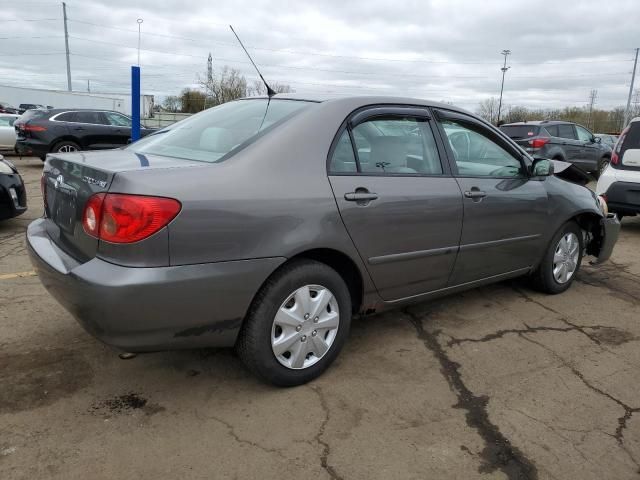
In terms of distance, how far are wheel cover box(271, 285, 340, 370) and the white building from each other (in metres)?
34.3

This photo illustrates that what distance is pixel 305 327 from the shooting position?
2781mm

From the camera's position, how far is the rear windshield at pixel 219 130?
2850 mm

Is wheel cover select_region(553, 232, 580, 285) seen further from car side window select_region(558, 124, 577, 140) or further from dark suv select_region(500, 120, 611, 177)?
car side window select_region(558, 124, 577, 140)

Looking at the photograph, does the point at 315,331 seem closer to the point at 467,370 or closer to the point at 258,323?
the point at 258,323

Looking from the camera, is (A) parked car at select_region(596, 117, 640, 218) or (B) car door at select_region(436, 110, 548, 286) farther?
(A) parked car at select_region(596, 117, 640, 218)

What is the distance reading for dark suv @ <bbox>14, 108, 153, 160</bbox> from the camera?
12.9 m

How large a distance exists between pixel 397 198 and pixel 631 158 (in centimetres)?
558

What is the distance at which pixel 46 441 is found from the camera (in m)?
2.35

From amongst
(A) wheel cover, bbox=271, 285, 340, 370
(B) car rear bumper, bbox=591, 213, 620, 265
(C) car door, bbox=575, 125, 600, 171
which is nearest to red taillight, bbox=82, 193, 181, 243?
(A) wheel cover, bbox=271, 285, 340, 370

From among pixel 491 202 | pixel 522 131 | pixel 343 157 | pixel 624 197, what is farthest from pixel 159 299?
pixel 522 131

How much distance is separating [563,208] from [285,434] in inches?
120

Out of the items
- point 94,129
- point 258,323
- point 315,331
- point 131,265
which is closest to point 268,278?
point 258,323

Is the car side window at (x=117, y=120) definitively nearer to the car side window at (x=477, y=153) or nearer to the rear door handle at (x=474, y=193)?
the car side window at (x=477, y=153)

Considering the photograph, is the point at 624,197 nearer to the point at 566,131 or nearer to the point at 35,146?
the point at 566,131
